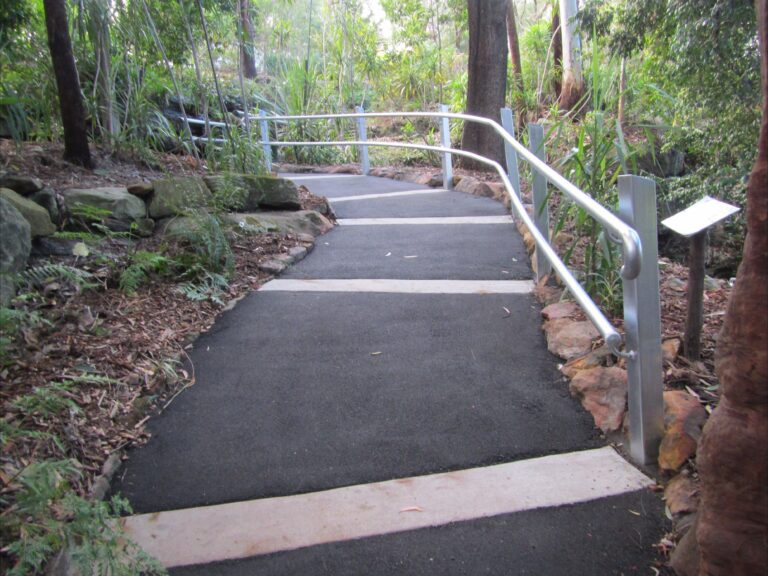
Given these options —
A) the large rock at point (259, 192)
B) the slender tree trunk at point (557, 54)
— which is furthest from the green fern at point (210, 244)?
the slender tree trunk at point (557, 54)

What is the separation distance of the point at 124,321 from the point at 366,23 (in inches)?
438

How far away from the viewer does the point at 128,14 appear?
19.8 feet

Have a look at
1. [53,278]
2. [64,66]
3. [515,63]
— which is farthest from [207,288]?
[515,63]

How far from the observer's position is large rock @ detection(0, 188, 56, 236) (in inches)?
165

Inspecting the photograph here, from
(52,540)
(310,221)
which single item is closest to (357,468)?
(52,540)

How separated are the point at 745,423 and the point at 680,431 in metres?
0.77

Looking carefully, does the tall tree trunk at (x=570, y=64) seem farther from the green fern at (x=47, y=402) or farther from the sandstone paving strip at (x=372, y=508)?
the green fern at (x=47, y=402)

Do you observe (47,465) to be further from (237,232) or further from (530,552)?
(237,232)

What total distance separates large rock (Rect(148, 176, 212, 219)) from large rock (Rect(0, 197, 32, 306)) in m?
1.31

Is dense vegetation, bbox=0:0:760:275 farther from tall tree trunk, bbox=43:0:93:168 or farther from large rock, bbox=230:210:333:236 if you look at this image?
large rock, bbox=230:210:333:236

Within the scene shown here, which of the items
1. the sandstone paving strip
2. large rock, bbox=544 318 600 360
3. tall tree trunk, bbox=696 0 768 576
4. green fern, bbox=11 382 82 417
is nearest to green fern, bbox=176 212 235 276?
green fern, bbox=11 382 82 417

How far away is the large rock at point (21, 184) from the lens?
14.4ft

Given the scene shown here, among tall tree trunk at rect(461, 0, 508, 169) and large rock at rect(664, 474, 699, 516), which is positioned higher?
tall tree trunk at rect(461, 0, 508, 169)

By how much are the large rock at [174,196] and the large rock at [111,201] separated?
100 millimetres
